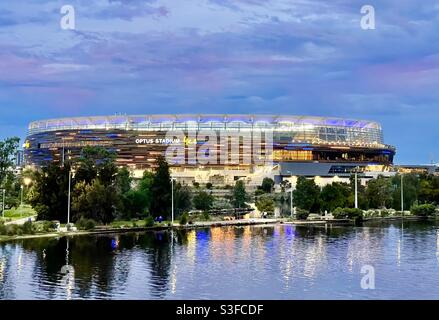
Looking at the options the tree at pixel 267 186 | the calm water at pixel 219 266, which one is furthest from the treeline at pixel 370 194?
the calm water at pixel 219 266

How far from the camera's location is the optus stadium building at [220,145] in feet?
445

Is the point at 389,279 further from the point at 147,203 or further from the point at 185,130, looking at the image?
the point at 185,130

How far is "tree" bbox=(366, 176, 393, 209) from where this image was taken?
8788 centimetres

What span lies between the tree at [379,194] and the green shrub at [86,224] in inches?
1725

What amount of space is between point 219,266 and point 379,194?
2190 inches

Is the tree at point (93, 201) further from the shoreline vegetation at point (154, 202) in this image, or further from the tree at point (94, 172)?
the tree at point (94, 172)

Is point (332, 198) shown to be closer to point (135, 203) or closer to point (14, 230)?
point (135, 203)

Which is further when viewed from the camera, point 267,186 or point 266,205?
point 267,186

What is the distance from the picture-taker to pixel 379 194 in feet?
289

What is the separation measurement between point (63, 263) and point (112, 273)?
15.2 ft

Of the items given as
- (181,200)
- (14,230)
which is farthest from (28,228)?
(181,200)
